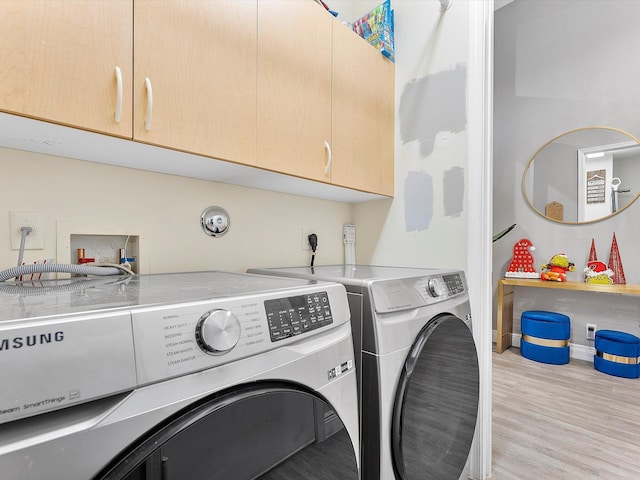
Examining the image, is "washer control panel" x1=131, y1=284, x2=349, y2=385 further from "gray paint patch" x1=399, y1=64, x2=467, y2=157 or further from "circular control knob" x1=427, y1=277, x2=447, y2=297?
"gray paint patch" x1=399, y1=64, x2=467, y2=157

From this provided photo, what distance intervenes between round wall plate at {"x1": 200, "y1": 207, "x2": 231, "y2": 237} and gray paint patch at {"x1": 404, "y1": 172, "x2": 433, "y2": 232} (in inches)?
34.9

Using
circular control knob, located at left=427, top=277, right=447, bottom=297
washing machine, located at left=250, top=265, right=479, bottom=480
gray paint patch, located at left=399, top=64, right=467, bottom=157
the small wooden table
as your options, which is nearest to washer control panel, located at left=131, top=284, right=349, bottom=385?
A: washing machine, located at left=250, top=265, right=479, bottom=480

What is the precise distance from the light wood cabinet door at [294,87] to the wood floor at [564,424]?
1661mm

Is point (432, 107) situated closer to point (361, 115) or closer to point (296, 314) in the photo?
point (361, 115)

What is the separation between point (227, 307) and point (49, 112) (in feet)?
1.95

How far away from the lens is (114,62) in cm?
78

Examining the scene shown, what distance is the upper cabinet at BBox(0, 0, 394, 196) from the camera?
0.70 metres

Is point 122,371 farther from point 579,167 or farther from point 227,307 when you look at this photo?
point 579,167

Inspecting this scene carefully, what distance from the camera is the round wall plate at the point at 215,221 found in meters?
1.30

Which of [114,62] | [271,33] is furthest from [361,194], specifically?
[114,62]

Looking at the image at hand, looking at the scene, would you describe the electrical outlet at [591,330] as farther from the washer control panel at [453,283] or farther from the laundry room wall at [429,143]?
the washer control panel at [453,283]

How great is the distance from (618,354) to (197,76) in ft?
11.3

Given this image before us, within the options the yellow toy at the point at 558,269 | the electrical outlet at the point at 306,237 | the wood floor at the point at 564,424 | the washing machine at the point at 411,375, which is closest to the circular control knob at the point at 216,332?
the washing machine at the point at 411,375

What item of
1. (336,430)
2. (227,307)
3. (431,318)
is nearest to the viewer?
(227,307)
